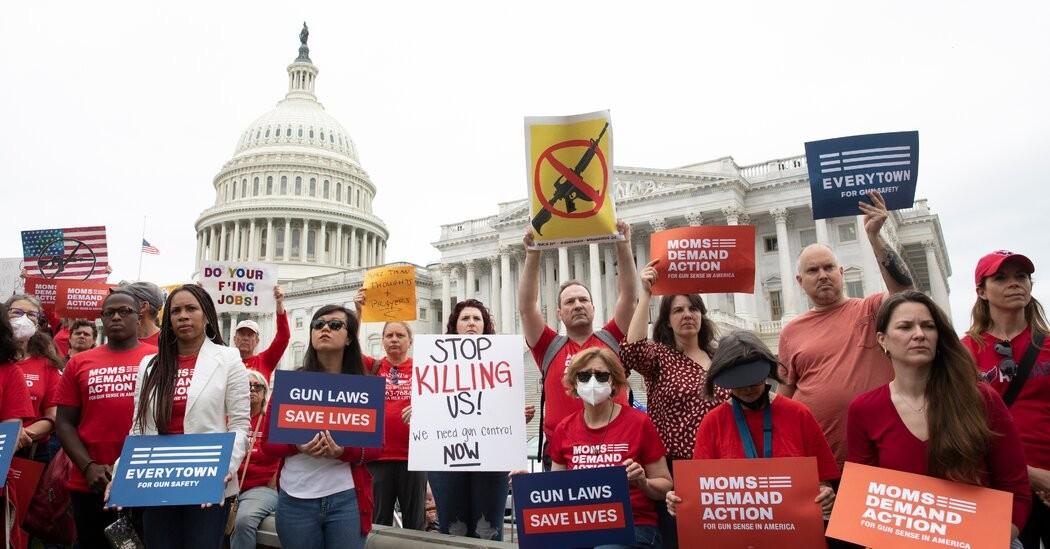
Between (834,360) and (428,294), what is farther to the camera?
(428,294)

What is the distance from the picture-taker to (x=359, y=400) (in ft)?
16.8

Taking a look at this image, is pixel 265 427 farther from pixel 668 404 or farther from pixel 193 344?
pixel 668 404

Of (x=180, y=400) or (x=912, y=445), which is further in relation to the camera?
(x=180, y=400)

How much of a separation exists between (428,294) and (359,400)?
61.3 metres

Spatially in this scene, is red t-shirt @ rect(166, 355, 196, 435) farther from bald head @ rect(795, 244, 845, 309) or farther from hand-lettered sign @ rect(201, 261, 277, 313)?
hand-lettered sign @ rect(201, 261, 277, 313)

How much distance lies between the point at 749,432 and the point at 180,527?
3673 mm

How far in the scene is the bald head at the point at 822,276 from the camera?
526cm

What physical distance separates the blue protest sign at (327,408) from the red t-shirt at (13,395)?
7.16 ft

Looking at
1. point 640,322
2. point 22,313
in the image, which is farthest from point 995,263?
point 22,313

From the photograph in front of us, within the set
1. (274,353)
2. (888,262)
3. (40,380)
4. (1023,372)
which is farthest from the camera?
(274,353)

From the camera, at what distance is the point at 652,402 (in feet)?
17.5

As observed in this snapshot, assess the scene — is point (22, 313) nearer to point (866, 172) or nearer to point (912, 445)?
point (912, 445)

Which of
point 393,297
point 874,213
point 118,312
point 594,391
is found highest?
point 393,297

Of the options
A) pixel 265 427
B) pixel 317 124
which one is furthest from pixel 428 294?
pixel 265 427
